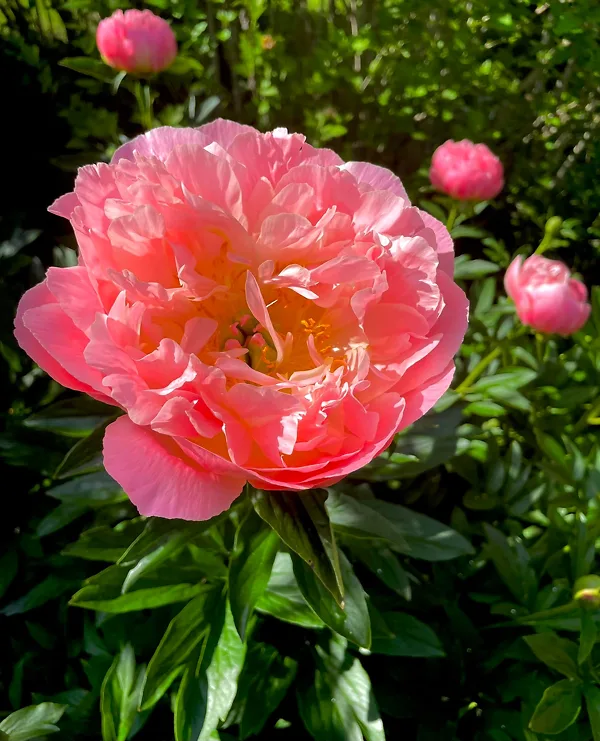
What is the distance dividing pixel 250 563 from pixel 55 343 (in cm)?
36

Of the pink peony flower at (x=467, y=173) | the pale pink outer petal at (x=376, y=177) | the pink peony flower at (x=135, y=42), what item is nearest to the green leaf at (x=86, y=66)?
the pink peony flower at (x=135, y=42)

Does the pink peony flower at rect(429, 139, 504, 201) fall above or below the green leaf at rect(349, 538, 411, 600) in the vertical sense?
above

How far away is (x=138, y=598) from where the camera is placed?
0.78 meters

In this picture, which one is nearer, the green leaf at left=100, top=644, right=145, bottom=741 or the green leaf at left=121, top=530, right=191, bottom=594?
the green leaf at left=121, top=530, right=191, bottom=594

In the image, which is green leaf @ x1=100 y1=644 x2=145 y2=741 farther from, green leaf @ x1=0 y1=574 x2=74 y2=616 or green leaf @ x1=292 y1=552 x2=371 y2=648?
green leaf @ x1=292 y1=552 x2=371 y2=648

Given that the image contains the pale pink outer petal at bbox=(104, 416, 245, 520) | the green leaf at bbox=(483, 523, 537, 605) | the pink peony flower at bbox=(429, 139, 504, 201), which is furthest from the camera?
the pink peony flower at bbox=(429, 139, 504, 201)

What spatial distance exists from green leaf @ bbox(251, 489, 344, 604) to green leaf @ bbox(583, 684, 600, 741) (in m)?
0.49

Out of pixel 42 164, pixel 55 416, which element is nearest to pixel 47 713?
pixel 55 416

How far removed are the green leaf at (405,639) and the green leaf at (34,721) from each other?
1.34ft


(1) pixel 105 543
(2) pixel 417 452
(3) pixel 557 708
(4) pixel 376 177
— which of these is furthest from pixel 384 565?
(4) pixel 376 177

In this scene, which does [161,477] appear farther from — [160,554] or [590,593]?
[590,593]

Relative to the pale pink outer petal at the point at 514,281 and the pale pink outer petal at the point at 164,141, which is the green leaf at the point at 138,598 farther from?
the pale pink outer petal at the point at 514,281

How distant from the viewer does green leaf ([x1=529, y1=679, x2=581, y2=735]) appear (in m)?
0.77

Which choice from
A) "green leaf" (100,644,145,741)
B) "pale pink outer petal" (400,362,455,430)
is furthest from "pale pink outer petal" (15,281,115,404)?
"green leaf" (100,644,145,741)
